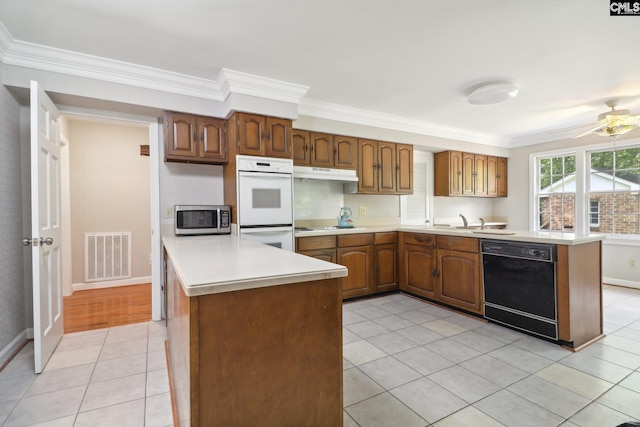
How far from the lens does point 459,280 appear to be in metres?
3.29

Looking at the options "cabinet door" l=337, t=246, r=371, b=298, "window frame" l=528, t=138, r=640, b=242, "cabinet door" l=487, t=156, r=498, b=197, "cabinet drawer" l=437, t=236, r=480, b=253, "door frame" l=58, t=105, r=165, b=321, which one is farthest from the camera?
"cabinet door" l=487, t=156, r=498, b=197

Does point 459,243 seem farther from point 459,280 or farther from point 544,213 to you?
point 544,213

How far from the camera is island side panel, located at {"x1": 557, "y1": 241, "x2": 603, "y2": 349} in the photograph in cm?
244

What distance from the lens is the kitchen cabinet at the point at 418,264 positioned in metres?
3.62

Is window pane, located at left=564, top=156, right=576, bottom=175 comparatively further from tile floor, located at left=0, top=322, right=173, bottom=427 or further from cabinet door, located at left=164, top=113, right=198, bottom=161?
tile floor, located at left=0, top=322, right=173, bottom=427

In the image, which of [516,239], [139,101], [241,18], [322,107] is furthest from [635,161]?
[139,101]

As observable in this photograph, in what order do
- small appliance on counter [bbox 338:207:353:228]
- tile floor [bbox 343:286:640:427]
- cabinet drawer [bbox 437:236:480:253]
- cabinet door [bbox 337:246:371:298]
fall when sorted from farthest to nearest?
small appliance on counter [bbox 338:207:353:228] → cabinet door [bbox 337:246:371:298] → cabinet drawer [bbox 437:236:480:253] → tile floor [bbox 343:286:640:427]

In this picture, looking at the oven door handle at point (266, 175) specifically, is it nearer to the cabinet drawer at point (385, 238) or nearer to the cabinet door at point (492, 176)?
the cabinet drawer at point (385, 238)

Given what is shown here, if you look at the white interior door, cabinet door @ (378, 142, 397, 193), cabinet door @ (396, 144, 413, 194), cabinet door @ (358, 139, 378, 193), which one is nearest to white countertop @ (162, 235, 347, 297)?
the white interior door

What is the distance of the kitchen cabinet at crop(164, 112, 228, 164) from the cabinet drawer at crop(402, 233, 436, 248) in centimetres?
240

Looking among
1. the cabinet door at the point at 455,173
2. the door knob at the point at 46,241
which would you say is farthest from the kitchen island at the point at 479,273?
the door knob at the point at 46,241

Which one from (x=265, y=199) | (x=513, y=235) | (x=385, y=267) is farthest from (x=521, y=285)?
(x=265, y=199)

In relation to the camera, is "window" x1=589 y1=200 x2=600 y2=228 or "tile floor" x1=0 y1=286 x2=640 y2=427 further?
"window" x1=589 y1=200 x2=600 y2=228

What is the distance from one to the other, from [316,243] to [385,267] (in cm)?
109
